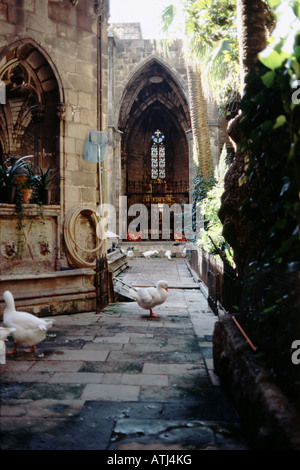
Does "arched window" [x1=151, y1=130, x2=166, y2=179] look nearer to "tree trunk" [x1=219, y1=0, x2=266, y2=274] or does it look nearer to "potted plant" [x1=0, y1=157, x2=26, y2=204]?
"potted plant" [x1=0, y1=157, x2=26, y2=204]

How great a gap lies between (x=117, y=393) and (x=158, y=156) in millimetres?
25186

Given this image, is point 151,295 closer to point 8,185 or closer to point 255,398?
point 8,185

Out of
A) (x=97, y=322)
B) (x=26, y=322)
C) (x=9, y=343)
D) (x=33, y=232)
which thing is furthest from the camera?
(x=33, y=232)

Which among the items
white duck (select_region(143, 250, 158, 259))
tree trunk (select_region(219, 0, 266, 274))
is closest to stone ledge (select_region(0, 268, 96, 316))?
tree trunk (select_region(219, 0, 266, 274))

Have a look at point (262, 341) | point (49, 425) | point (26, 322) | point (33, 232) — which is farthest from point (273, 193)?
point (33, 232)

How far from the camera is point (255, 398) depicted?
225 cm

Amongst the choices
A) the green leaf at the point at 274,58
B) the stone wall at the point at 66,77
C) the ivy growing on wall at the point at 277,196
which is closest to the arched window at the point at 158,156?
the stone wall at the point at 66,77

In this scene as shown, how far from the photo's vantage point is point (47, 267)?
662 centimetres

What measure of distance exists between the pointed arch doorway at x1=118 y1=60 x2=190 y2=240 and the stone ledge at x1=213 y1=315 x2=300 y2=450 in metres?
20.8

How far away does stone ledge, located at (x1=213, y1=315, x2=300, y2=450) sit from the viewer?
1.85 meters

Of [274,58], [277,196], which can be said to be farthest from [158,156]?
[274,58]

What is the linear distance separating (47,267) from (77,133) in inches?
94.7

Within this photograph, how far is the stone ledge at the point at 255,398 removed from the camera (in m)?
1.85

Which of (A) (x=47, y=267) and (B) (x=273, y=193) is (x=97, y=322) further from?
(B) (x=273, y=193)
